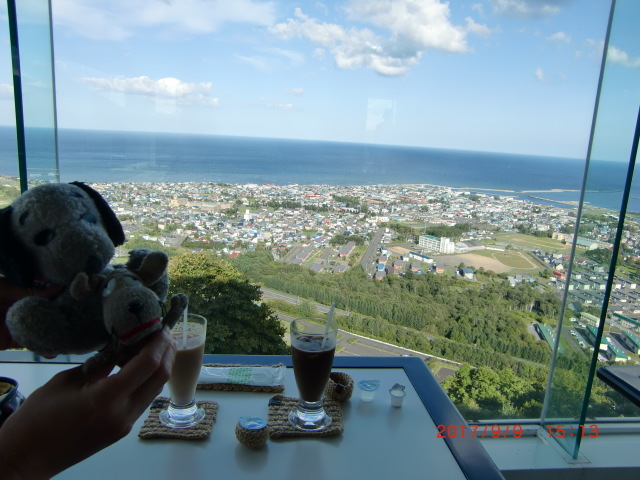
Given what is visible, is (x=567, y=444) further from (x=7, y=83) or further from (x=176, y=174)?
(x=7, y=83)

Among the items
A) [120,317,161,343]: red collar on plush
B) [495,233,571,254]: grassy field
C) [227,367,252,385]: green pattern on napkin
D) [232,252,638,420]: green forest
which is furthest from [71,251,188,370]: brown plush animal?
[495,233,571,254]: grassy field

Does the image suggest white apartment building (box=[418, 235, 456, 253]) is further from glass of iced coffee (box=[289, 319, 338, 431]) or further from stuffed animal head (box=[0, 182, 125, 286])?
stuffed animal head (box=[0, 182, 125, 286])

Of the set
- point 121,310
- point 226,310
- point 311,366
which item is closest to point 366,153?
point 226,310

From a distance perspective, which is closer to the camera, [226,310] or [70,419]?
[70,419]

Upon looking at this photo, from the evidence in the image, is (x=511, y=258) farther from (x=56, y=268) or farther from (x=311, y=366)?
(x=56, y=268)

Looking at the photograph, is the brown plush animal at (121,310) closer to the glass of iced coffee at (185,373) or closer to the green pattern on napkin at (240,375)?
the glass of iced coffee at (185,373)

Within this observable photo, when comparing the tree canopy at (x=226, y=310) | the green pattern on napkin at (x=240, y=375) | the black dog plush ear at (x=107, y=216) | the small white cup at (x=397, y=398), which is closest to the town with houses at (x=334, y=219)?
the tree canopy at (x=226, y=310)
